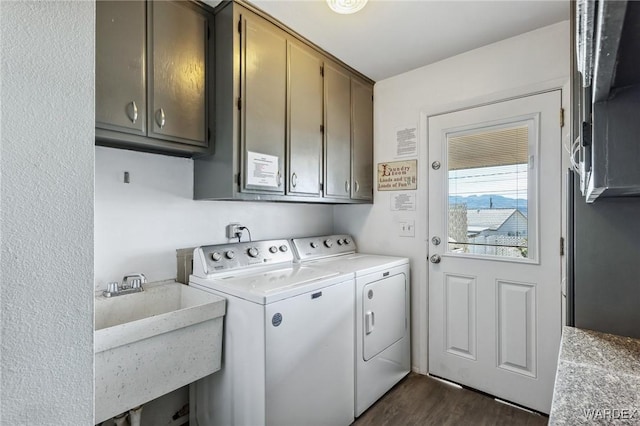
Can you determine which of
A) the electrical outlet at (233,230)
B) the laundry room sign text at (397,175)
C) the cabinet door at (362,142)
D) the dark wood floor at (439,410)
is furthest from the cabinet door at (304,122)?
the dark wood floor at (439,410)

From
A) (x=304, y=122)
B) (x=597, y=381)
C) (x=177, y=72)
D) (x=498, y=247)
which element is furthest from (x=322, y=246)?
(x=597, y=381)

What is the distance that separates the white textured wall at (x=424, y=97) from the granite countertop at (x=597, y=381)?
1336 millimetres

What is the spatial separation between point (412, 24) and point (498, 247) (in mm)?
1548

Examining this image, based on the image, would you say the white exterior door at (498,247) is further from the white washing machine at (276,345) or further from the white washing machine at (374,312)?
the white washing machine at (276,345)

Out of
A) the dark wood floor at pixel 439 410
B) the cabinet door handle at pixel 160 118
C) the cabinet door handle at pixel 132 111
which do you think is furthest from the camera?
the dark wood floor at pixel 439 410

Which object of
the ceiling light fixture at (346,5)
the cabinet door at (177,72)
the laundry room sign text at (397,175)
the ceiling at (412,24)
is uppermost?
the ceiling at (412,24)

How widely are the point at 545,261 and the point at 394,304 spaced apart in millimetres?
998

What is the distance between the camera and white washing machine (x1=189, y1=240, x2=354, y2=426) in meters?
1.45

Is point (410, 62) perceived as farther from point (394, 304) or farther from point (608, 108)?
point (608, 108)

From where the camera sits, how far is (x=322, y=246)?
8.35 feet

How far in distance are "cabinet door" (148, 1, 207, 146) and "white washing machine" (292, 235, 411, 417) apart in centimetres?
115

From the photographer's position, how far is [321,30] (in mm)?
1951

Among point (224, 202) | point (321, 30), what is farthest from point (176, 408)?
point (321, 30)

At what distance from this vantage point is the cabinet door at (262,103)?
5.60ft
